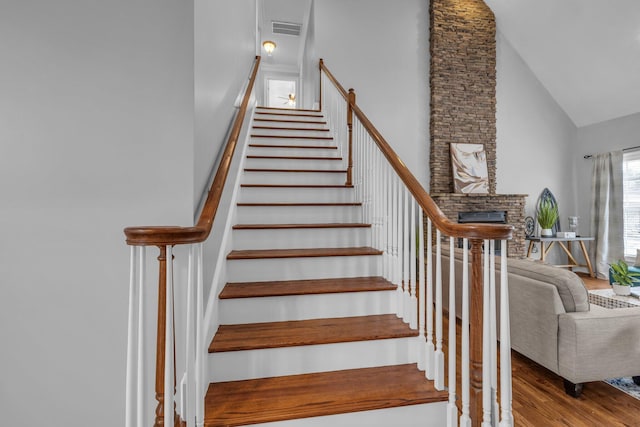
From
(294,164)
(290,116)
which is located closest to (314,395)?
(294,164)

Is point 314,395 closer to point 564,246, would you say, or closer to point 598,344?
point 598,344

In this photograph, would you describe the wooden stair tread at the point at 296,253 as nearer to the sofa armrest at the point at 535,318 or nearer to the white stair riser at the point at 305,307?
the white stair riser at the point at 305,307

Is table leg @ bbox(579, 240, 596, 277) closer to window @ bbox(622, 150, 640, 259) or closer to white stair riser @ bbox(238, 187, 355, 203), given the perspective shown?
window @ bbox(622, 150, 640, 259)

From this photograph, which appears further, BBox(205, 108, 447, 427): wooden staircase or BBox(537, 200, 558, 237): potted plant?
BBox(537, 200, 558, 237): potted plant

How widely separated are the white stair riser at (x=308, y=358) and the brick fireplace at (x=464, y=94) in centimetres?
417

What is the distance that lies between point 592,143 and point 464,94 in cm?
254

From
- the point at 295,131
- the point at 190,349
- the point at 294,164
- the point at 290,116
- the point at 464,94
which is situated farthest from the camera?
the point at 464,94

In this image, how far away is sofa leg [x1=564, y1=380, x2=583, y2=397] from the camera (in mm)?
2064

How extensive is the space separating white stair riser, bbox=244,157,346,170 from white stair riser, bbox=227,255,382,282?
1.43m

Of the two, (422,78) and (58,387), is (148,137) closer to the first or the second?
(58,387)

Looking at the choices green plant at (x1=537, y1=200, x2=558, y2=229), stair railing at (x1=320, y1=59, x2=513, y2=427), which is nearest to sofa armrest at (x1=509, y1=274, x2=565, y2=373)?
stair railing at (x1=320, y1=59, x2=513, y2=427)

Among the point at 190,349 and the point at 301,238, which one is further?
the point at 301,238

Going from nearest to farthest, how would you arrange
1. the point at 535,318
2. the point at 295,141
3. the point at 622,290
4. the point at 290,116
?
the point at 535,318 → the point at 622,290 → the point at 295,141 → the point at 290,116

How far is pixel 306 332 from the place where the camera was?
172 centimetres
